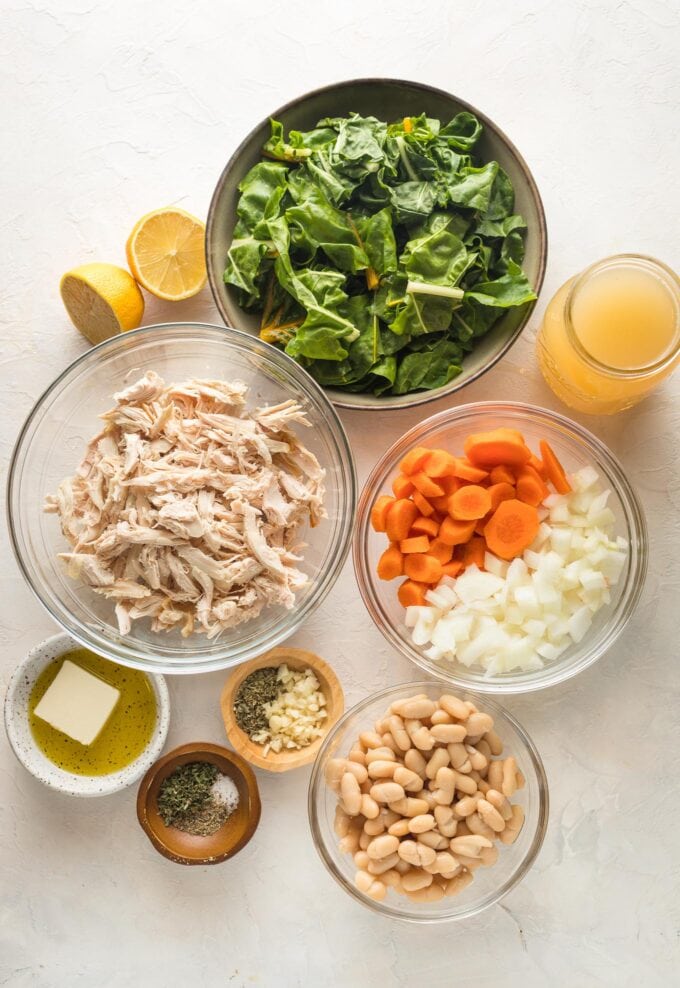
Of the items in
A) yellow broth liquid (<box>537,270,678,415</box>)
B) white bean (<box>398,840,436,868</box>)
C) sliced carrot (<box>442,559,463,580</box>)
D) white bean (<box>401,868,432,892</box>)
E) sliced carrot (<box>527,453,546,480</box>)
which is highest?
yellow broth liquid (<box>537,270,678,415</box>)

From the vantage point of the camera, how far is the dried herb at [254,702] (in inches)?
75.5

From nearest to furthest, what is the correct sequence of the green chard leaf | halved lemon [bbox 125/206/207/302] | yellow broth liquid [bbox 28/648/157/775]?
1. the green chard leaf
2. halved lemon [bbox 125/206/207/302]
3. yellow broth liquid [bbox 28/648/157/775]

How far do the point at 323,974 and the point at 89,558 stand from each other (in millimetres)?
1319

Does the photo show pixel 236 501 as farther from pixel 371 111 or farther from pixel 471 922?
pixel 471 922

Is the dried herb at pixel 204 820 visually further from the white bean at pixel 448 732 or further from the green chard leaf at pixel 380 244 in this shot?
the green chard leaf at pixel 380 244

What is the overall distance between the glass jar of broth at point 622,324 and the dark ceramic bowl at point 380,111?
11 cm

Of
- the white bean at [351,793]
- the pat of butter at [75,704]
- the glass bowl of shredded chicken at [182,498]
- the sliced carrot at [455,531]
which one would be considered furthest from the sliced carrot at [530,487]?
the pat of butter at [75,704]

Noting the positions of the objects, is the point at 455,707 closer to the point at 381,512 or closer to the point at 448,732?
the point at 448,732

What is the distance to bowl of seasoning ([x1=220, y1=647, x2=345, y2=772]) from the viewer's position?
1900 mm

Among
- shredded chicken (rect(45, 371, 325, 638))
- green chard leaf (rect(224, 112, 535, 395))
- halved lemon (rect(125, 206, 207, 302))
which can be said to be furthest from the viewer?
halved lemon (rect(125, 206, 207, 302))

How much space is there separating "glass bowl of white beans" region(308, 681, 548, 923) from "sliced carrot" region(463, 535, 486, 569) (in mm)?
335

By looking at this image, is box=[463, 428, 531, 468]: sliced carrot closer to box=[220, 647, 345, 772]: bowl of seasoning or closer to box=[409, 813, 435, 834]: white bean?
box=[220, 647, 345, 772]: bowl of seasoning

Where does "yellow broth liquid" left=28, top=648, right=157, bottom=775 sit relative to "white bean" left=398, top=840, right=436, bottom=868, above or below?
above

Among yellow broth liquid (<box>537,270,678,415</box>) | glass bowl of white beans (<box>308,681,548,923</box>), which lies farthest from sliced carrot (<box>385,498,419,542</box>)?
yellow broth liquid (<box>537,270,678,415</box>)
